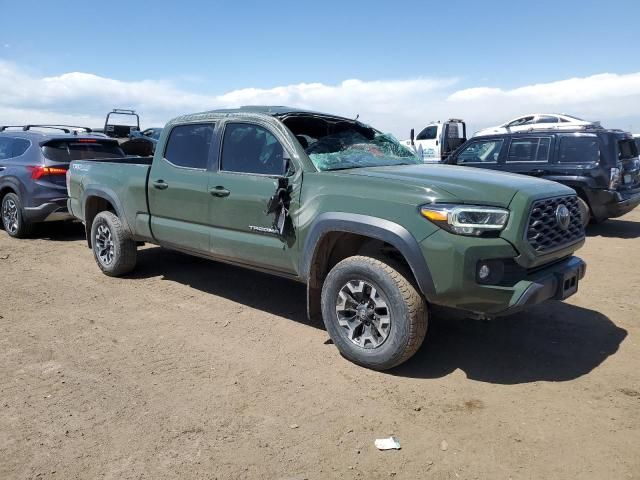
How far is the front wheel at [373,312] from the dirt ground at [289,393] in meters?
0.19

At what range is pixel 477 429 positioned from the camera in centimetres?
303

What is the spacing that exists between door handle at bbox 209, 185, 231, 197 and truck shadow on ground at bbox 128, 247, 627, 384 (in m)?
1.23

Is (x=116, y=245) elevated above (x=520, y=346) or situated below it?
above

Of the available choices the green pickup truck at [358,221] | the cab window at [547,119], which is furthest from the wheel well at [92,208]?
the cab window at [547,119]

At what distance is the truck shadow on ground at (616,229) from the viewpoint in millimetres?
8945

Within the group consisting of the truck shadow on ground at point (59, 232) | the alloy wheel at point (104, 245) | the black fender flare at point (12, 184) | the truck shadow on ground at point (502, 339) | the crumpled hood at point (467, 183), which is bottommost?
the truck shadow on ground at point (59, 232)

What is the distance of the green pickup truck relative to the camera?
3.34m

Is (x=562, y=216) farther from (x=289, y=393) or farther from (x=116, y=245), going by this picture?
(x=116, y=245)

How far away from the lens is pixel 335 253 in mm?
4160

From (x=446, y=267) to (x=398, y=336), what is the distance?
1.97 feet

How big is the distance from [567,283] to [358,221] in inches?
60.1

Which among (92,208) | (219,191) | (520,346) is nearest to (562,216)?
(520,346)

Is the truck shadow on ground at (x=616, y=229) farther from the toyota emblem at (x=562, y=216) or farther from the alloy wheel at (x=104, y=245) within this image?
the alloy wheel at (x=104, y=245)

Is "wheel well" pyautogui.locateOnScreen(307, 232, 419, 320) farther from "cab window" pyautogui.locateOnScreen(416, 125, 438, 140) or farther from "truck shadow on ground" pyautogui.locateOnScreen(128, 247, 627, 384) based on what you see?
"cab window" pyautogui.locateOnScreen(416, 125, 438, 140)
